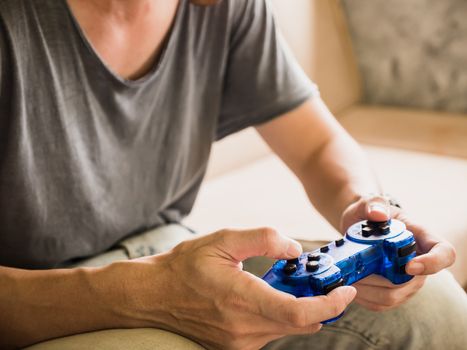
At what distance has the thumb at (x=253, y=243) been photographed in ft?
2.14

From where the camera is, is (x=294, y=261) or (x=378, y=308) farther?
(x=378, y=308)

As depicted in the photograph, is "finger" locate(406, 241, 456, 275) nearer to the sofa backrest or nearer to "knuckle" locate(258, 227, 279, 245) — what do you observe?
"knuckle" locate(258, 227, 279, 245)

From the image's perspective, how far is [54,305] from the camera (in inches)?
27.8

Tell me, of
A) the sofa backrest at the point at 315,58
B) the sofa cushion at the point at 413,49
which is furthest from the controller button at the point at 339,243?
the sofa cushion at the point at 413,49

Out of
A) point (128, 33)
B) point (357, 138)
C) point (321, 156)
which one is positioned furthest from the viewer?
point (357, 138)

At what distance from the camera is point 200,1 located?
91 centimetres

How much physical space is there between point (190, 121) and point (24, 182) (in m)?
0.28

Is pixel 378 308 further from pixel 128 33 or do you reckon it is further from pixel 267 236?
pixel 128 33

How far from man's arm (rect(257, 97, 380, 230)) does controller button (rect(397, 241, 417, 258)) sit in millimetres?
179

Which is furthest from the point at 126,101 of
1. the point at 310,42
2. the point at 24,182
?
the point at 310,42

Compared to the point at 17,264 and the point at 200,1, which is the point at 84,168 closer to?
the point at 17,264

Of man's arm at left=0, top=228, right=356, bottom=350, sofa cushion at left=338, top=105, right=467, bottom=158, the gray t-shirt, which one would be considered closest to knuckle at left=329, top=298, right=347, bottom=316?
man's arm at left=0, top=228, right=356, bottom=350

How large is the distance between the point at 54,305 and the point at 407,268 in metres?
0.36

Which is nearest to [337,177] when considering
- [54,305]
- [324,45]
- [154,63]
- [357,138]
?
[154,63]
